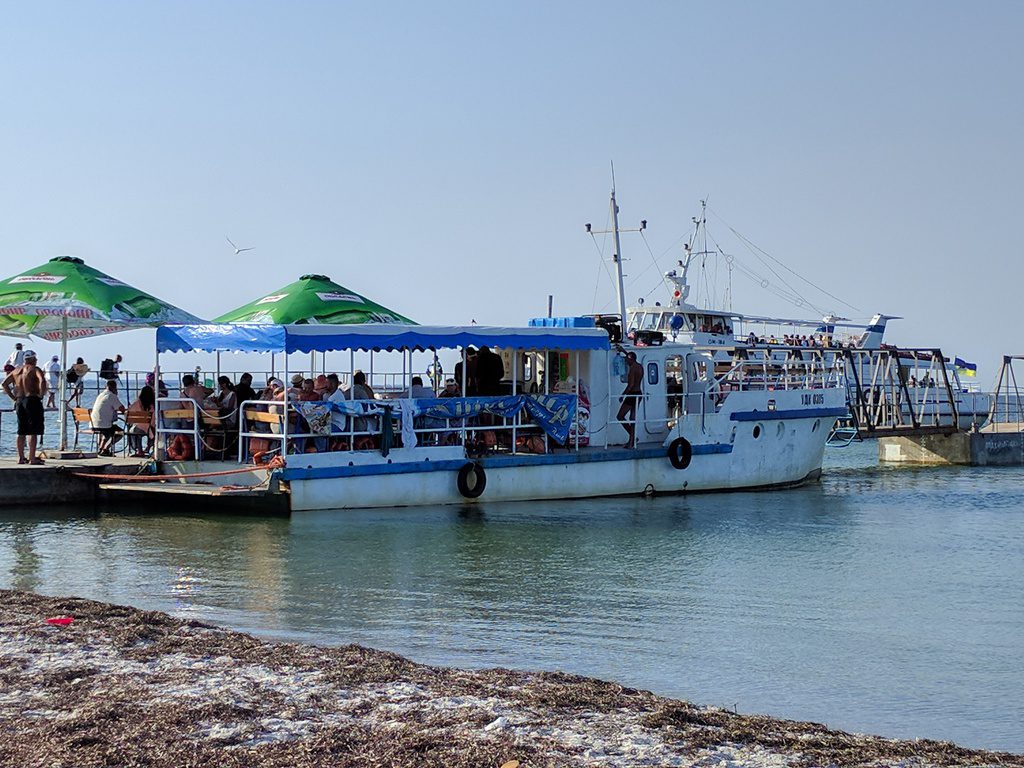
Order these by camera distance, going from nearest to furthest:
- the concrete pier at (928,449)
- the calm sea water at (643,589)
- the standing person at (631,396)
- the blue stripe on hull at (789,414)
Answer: the calm sea water at (643,589) < the standing person at (631,396) < the blue stripe on hull at (789,414) < the concrete pier at (928,449)

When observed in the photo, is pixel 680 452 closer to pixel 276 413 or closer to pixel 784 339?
pixel 276 413

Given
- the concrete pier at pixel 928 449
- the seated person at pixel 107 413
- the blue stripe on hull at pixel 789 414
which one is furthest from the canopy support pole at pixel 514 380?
the concrete pier at pixel 928 449

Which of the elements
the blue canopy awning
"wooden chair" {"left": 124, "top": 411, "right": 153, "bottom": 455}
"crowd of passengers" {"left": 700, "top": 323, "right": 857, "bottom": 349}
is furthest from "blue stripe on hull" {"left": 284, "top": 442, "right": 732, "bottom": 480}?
"crowd of passengers" {"left": 700, "top": 323, "right": 857, "bottom": 349}

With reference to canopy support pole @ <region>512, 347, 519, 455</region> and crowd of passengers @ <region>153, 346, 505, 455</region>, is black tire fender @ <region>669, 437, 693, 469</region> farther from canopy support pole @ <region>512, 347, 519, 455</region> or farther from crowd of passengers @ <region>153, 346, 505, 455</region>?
crowd of passengers @ <region>153, 346, 505, 455</region>

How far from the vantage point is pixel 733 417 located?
2355 centimetres

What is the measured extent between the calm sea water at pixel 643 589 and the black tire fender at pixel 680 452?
0.72 metres

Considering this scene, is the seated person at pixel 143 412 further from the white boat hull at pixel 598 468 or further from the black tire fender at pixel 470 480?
the black tire fender at pixel 470 480

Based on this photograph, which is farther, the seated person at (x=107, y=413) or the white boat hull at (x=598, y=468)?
the seated person at (x=107, y=413)

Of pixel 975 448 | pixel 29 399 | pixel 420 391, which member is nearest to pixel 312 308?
pixel 420 391

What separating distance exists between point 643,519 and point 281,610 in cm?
872

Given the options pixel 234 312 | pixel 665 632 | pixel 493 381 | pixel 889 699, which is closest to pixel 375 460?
pixel 493 381

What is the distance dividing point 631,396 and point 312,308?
6035mm

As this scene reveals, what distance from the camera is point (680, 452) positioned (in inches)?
895

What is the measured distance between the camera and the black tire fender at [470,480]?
19953mm
